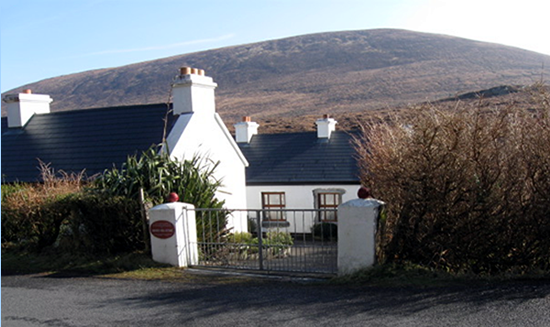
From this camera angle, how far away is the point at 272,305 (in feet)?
22.4

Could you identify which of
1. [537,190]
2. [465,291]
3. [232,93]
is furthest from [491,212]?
[232,93]

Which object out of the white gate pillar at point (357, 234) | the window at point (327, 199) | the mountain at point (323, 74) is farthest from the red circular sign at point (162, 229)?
the mountain at point (323, 74)

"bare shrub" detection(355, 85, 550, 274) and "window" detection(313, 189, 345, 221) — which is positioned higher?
"bare shrub" detection(355, 85, 550, 274)

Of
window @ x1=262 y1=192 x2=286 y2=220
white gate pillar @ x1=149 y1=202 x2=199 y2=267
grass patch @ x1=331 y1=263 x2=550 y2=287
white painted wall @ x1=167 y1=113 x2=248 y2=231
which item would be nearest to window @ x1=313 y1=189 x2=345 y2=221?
window @ x1=262 y1=192 x2=286 y2=220

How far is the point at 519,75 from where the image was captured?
8356 centimetres

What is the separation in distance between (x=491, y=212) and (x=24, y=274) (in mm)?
8139

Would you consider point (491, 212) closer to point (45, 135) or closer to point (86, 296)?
point (86, 296)

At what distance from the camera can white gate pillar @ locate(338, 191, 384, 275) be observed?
7754 millimetres

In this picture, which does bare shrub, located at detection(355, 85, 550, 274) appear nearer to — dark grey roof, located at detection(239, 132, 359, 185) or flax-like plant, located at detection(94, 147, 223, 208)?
flax-like plant, located at detection(94, 147, 223, 208)

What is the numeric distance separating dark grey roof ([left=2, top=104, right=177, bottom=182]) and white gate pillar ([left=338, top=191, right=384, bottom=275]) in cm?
733

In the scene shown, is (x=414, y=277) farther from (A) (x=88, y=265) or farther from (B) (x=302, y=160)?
(B) (x=302, y=160)

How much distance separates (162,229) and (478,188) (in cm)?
541

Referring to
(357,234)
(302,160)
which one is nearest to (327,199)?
(302,160)

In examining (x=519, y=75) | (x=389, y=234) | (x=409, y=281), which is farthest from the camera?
(x=519, y=75)
